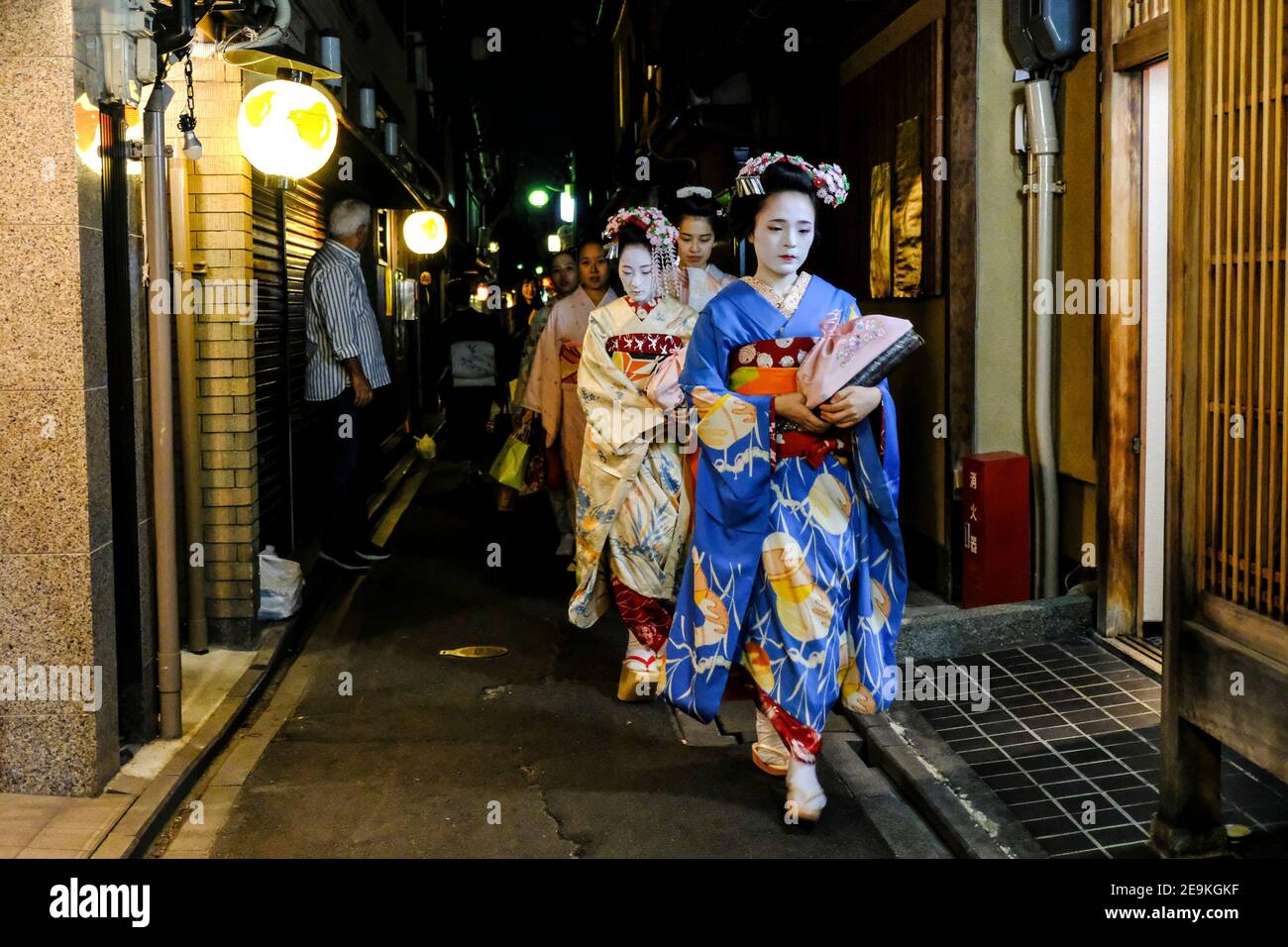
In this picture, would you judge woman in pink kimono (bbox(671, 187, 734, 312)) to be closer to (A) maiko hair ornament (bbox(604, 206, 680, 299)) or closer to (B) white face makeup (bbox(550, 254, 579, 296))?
(A) maiko hair ornament (bbox(604, 206, 680, 299))

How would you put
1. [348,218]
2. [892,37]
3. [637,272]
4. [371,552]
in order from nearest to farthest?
[637,272] → [892,37] → [348,218] → [371,552]

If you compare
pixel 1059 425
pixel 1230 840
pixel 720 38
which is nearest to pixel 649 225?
pixel 1059 425

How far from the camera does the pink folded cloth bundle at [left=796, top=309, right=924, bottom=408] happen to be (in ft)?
18.2

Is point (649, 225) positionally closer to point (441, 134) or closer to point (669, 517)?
point (669, 517)

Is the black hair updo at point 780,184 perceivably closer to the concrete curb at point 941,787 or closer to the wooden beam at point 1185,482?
the wooden beam at point 1185,482

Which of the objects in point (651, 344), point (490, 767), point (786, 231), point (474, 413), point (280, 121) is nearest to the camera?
point (786, 231)

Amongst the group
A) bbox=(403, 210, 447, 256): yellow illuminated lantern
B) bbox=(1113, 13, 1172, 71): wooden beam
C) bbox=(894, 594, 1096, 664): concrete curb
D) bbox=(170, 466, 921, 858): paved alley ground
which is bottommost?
bbox=(170, 466, 921, 858): paved alley ground

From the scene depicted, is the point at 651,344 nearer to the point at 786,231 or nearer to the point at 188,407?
the point at 786,231

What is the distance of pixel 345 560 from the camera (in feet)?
38.5

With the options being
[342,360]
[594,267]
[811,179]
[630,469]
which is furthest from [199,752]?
[594,267]

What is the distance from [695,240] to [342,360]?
4039 millimetres

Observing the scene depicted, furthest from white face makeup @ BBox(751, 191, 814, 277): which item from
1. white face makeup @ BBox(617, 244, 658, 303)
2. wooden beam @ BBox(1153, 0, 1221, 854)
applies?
white face makeup @ BBox(617, 244, 658, 303)

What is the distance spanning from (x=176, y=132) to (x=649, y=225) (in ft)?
10.7

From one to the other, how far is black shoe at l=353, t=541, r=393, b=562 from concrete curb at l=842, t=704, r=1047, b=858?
6.16 metres
